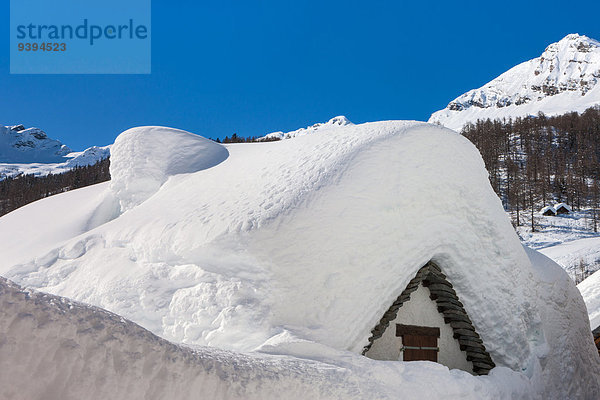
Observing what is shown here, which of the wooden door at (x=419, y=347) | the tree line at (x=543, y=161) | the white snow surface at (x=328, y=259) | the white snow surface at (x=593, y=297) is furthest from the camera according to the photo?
the tree line at (x=543, y=161)

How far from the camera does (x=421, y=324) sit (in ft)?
24.8

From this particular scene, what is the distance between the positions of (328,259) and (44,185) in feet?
257

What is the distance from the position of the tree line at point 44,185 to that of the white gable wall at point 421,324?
6180 cm

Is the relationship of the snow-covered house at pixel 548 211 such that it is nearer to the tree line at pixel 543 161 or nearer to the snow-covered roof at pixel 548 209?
the snow-covered roof at pixel 548 209

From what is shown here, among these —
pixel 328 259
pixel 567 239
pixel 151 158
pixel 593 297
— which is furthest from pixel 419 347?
pixel 567 239

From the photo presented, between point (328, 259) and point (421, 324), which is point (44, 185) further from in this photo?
point (328, 259)

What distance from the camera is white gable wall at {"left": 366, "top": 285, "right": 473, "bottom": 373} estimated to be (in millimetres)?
7113

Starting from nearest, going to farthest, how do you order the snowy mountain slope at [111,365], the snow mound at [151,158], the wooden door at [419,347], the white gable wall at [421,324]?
the snowy mountain slope at [111,365] < the white gable wall at [421,324] < the wooden door at [419,347] < the snow mound at [151,158]

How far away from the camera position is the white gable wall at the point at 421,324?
7113 mm

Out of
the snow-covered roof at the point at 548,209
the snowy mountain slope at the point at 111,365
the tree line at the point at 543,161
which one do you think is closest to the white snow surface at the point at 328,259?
the snowy mountain slope at the point at 111,365

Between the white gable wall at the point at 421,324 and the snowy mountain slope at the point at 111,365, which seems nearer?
the snowy mountain slope at the point at 111,365

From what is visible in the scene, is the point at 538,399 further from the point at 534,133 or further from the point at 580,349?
the point at 534,133

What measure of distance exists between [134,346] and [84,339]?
33cm

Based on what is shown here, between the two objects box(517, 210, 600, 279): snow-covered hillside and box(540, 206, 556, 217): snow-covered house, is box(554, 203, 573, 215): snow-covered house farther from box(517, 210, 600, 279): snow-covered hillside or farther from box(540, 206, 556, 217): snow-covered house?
box(540, 206, 556, 217): snow-covered house
